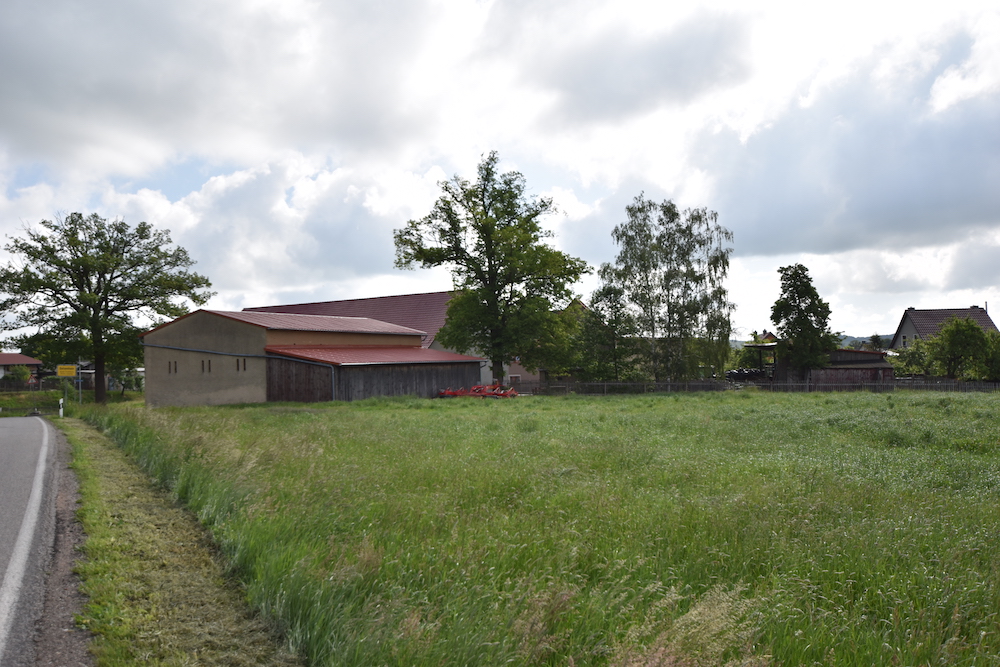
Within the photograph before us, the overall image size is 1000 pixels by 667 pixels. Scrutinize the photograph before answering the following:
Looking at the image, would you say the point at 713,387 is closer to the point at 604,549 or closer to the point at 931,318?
the point at 604,549

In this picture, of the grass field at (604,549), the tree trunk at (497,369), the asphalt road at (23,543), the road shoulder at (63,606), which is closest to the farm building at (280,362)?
the tree trunk at (497,369)

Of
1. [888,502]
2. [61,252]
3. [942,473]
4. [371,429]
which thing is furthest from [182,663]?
[61,252]

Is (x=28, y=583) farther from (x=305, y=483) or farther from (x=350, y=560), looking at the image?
(x=305, y=483)

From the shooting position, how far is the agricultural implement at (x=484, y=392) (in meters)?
36.8

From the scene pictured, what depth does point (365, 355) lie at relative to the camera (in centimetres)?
3675

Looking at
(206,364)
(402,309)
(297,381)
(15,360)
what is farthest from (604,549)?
(15,360)

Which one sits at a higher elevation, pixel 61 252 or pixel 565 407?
pixel 61 252

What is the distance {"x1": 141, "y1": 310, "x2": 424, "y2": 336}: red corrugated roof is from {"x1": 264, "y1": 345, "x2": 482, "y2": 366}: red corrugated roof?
3.75 ft

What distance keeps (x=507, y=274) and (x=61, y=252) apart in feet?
92.0

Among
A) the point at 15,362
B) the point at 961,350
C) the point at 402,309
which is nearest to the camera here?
the point at 961,350

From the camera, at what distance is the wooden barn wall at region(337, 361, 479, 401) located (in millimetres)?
33438

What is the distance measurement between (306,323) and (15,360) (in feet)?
205

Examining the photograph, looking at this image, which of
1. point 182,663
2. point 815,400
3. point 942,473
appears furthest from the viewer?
point 815,400

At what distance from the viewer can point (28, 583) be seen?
5301mm
